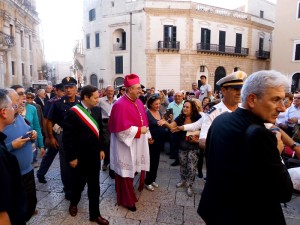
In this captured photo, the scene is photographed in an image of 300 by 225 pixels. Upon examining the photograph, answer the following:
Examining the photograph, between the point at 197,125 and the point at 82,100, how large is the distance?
1.98 m

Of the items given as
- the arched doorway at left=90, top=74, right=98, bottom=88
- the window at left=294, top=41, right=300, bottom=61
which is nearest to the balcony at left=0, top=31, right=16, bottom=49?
the arched doorway at left=90, top=74, right=98, bottom=88

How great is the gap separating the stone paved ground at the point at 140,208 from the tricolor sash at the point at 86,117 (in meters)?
1.24

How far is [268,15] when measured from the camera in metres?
32.5

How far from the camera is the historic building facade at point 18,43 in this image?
74.0 ft

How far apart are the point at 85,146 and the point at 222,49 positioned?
88.0 feet

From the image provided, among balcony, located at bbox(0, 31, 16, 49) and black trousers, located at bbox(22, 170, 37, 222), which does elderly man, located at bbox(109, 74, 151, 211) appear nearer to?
black trousers, located at bbox(22, 170, 37, 222)

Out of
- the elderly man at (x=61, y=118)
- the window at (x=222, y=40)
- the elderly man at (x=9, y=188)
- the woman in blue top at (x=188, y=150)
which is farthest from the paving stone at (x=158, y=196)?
the window at (x=222, y=40)

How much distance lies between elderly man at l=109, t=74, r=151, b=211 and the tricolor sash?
0.44m

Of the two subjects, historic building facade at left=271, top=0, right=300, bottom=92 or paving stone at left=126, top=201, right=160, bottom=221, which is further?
historic building facade at left=271, top=0, right=300, bottom=92

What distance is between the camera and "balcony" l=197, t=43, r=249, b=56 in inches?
1018

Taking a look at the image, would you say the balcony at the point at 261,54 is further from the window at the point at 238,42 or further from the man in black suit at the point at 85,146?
the man in black suit at the point at 85,146

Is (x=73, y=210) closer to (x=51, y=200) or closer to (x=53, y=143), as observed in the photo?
(x=51, y=200)

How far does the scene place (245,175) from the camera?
151 cm

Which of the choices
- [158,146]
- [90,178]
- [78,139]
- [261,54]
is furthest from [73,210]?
[261,54]
